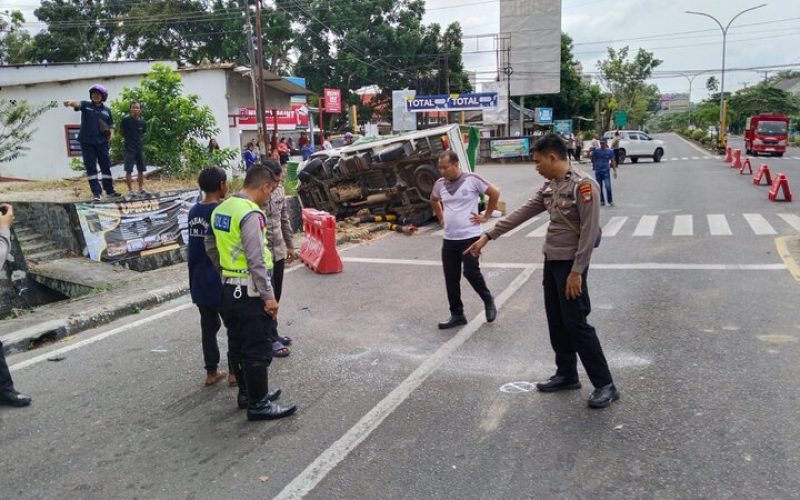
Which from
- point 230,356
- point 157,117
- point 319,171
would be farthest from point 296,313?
point 157,117

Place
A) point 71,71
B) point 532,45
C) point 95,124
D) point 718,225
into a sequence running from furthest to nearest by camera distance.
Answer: point 532,45 → point 71,71 → point 718,225 → point 95,124

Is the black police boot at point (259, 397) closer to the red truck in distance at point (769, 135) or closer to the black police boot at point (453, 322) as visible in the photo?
the black police boot at point (453, 322)

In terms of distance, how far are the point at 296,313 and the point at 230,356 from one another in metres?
2.56

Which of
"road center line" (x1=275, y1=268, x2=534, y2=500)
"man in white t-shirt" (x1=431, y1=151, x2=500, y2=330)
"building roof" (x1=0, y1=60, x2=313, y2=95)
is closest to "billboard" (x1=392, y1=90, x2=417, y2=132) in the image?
"building roof" (x1=0, y1=60, x2=313, y2=95)

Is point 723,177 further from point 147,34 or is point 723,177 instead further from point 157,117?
point 147,34

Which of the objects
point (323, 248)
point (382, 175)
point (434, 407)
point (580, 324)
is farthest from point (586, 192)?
point (382, 175)

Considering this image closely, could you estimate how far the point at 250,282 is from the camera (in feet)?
13.5

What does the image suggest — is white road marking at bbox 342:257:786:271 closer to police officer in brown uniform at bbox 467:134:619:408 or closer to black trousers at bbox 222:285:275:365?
police officer in brown uniform at bbox 467:134:619:408

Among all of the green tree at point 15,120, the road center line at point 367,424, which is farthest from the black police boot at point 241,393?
the green tree at point 15,120

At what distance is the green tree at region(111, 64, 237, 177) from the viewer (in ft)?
45.0

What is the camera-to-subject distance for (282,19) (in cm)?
4594

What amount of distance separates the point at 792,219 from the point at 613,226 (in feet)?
11.9

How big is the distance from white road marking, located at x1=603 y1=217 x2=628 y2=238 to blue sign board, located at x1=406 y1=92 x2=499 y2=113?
24.6 m

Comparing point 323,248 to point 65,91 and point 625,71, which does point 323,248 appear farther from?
point 625,71
